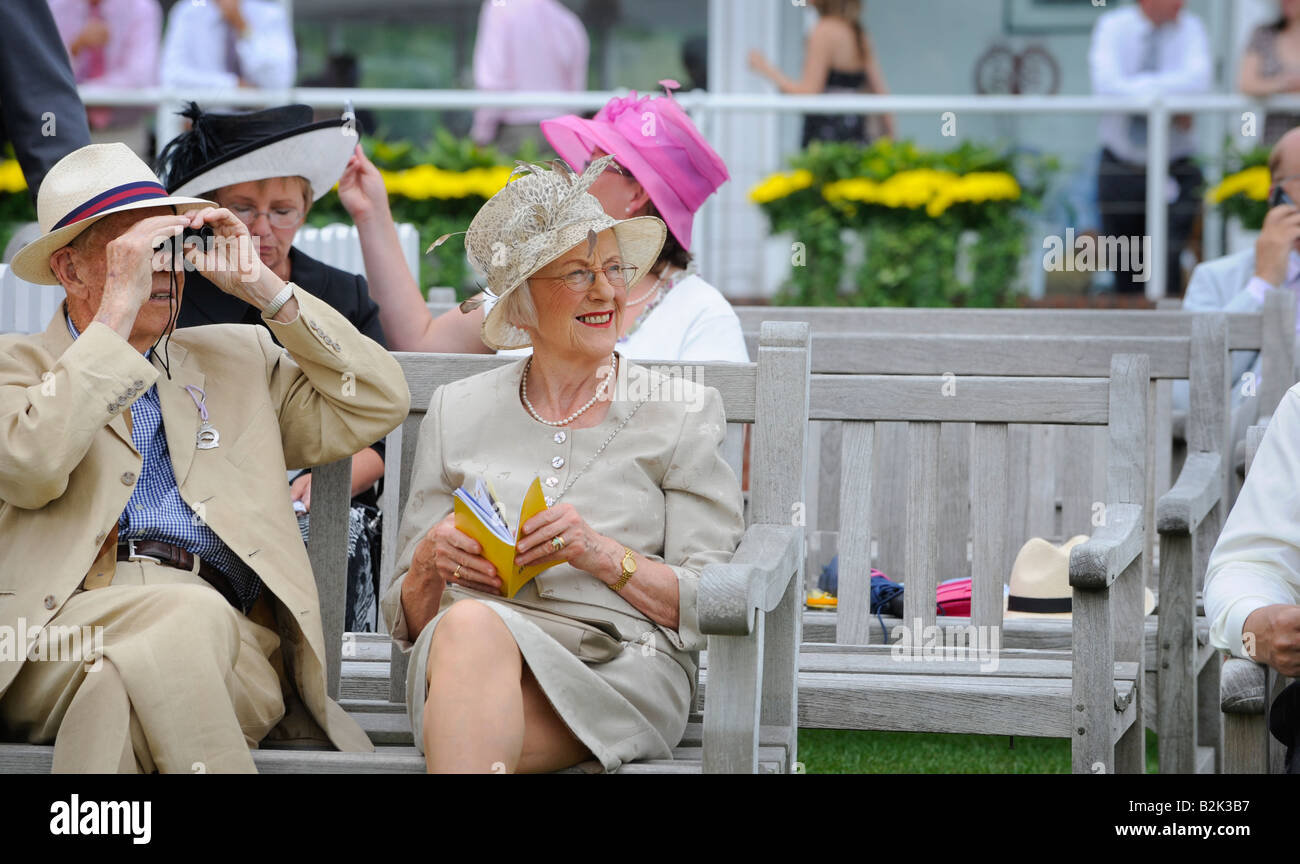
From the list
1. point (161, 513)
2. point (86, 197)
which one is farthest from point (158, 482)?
point (86, 197)

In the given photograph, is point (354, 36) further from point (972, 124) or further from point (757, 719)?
point (757, 719)

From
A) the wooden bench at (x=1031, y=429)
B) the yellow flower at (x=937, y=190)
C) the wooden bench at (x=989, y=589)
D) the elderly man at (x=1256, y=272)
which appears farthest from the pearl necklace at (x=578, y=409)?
the yellow flower at (x=937, y=190)

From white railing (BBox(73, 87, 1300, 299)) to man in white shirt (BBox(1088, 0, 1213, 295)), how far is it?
0.11 meters

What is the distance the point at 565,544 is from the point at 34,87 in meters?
2.13

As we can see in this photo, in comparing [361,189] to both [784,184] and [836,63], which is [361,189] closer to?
[784,184]

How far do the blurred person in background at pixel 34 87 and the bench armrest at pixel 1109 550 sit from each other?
262cm

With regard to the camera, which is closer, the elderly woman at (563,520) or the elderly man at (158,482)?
the elderly man at (158,482)

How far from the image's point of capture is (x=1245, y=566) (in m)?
3.05

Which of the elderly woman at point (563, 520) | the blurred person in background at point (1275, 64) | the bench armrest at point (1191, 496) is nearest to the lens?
the elderly woman at point (563, 520)

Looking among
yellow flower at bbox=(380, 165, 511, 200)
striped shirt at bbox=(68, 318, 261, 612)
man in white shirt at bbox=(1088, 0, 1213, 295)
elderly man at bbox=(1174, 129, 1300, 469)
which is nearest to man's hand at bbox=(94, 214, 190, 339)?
striped shirt at bbox=(68, 318, 261, 612)

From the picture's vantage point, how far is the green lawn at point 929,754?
15.7 feet

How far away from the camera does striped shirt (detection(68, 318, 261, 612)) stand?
309 centimetres

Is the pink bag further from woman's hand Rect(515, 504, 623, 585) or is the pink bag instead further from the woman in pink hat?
woman's hand Rect(515, 504, 623, 585)

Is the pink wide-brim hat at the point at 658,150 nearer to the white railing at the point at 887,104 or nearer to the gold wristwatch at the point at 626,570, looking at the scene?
the gold wristwatch at the point at 626,570
